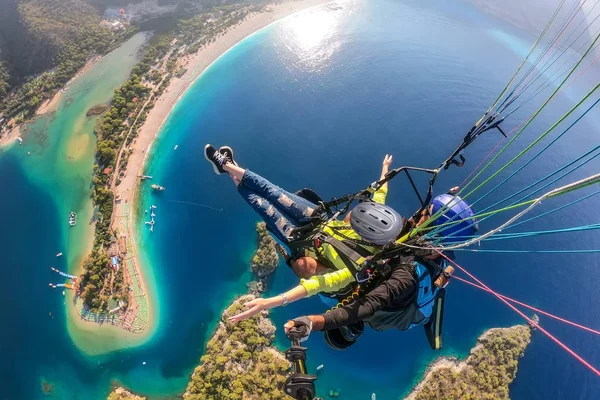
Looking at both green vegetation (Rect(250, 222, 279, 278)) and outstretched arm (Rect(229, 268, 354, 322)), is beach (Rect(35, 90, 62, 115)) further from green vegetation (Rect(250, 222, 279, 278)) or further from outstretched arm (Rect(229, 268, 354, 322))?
outstretched arm (Rect(229, 268, 354, 322))

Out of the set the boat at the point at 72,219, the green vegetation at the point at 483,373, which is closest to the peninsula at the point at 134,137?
the boat at the point at 72,219

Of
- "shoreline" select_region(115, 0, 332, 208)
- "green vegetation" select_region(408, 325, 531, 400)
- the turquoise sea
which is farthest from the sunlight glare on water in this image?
"green vegetation" select_region(408, 325, 531, 400)

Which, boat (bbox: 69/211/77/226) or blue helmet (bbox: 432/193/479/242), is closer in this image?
blue helmet (bbox: 432/193/479/242)

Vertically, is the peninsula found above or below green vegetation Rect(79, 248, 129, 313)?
above

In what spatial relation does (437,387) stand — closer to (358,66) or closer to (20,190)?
(358,66)

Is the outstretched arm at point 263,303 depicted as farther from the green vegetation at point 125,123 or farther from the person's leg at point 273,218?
the green vegetation at point 125,123

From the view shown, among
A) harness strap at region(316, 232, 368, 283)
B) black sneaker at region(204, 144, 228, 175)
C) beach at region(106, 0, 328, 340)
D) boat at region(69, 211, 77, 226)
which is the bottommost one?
harness strap at region(316, 232, 368, 283)

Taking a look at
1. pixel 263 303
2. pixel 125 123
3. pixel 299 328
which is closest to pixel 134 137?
pixel 125 123
